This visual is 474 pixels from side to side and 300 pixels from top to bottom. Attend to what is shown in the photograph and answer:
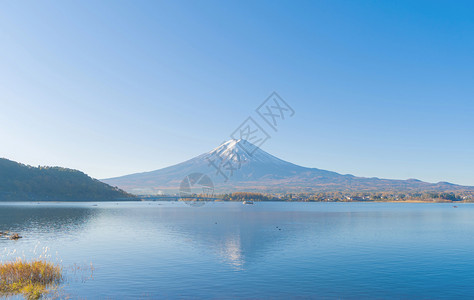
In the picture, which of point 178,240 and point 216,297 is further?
point 178,240

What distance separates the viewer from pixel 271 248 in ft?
162

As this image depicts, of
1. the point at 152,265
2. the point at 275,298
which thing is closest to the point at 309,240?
the point at 152,265

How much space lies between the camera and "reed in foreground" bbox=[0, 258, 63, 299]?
25636 millimetres

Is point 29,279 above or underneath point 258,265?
above

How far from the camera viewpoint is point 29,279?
92.0 feet

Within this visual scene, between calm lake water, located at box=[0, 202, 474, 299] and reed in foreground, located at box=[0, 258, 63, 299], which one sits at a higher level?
reed in foreground, located at box=[0, 258, 63, 299]

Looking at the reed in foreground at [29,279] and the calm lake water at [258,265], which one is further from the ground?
the reed in foreground at [29,279]

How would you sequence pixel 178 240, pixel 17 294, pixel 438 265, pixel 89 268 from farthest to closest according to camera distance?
pixel 178 240
pixel 438 265
pixel 89 268
pixel 17 294

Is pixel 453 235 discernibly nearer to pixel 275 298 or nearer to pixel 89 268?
pixel 275 298

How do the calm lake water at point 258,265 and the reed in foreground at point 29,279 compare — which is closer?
the reed in foreground at point 29,279

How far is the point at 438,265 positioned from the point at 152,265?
31.2 metres

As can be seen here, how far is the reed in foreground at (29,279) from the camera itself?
84.1 ft

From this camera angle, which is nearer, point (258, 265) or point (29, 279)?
point (29, 279)

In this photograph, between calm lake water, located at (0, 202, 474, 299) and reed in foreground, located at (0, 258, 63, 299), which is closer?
reed in foreground, located at (0, 258, 63, 299)
